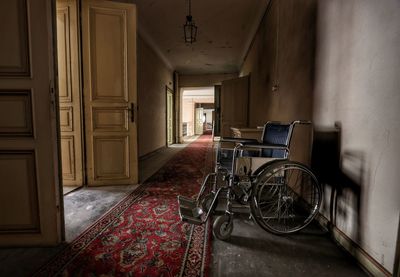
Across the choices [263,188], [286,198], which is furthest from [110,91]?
[286,198]

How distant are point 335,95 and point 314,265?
44.0 inches

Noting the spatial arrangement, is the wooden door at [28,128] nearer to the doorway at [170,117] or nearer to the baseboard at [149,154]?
the baseboard at [149,154]

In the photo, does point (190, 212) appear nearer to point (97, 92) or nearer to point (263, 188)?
point (263, 188)

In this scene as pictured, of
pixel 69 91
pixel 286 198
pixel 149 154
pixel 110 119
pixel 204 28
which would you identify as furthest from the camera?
pixel 149 154

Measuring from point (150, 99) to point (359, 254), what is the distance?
15.1 feet

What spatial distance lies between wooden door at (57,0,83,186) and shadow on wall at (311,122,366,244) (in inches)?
104

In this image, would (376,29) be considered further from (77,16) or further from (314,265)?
(77,16)

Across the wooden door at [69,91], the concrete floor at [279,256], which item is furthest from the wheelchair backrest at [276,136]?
the wooden door at [69,91]

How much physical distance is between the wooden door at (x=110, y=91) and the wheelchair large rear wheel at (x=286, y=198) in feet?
5.89

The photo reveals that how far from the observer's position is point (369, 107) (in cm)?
117

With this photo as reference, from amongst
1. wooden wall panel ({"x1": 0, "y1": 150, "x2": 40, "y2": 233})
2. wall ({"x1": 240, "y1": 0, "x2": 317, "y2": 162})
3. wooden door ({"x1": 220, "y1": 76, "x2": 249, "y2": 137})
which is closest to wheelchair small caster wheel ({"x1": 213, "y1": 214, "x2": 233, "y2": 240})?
wall ({"x1": 240, "y1": 0, "x2": 317, "y2": 162})

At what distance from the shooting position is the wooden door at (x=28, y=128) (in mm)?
1278

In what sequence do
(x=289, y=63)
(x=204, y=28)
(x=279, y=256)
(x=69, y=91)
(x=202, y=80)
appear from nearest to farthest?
(x=279, y=256), (x=289, y=63), (x=69, y=91), (x=204, y=28), (x=202, y=80)

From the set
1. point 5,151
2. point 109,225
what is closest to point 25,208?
point 5,151
